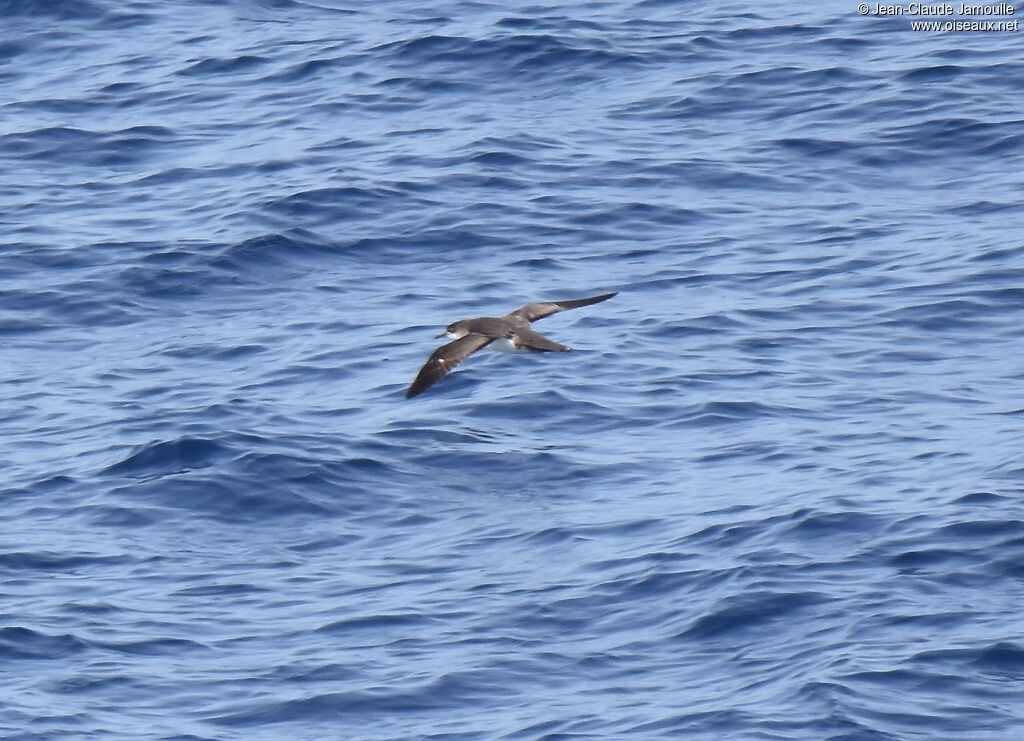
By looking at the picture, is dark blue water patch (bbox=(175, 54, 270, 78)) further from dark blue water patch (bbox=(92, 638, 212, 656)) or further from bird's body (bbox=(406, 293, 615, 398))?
dark blue water patch (bbox=(92, 638, 212, 656))

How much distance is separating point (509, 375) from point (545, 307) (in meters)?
0.93

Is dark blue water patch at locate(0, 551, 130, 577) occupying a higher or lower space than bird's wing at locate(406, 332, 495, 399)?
lower

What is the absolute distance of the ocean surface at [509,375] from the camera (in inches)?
390

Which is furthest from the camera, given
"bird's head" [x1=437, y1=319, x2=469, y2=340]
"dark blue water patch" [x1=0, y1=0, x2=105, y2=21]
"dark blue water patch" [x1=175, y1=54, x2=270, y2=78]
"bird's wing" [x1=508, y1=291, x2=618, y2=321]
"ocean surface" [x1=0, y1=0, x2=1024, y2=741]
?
"dark blue water patch" [x1=0, y1=0, x2=105, y2=21]

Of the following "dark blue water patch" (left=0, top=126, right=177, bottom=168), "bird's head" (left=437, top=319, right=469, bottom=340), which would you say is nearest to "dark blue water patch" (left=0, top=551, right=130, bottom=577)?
"bird's head" (left=437, top=319, right=469, bottom=340)

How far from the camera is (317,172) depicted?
18.3 metres

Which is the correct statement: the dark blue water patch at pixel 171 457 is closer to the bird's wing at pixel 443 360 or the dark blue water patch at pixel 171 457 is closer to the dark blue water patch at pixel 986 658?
the bird's wing at pixel 443 360

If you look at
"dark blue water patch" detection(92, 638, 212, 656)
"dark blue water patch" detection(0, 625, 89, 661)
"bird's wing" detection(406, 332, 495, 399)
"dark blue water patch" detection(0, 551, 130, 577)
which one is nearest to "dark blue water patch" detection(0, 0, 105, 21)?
"bird's wing" detection(406, 332, 495, 399)

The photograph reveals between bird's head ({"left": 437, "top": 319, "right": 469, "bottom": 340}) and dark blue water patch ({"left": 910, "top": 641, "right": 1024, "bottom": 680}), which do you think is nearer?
dark blue water patch ({"left": 910, "top": 641, "right": 1024, "bottom": 680})

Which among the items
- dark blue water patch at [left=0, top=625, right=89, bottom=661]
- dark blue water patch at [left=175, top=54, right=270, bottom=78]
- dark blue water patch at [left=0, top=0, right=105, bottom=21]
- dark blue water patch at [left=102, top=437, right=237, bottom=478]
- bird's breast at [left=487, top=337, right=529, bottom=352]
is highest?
dark blue water patch at [left=0, top=0, right=105, bottom=21]

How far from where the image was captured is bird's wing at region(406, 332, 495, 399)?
13.0 m

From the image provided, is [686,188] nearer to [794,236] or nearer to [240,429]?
[794,236]

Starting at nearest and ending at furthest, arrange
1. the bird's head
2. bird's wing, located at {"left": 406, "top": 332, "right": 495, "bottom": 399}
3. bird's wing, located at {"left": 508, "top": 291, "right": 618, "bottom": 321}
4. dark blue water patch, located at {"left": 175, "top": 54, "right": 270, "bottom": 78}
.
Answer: bird's wing, located at {"left": 406, "top": 332, "right": 495, "bottom": 399} < the bird's head < bird's wing, located at {"left": 508, "top": 291, "right": 618, "bottom": 321} < dark blue water patch, located at {"left": 175, "top": 54, "right": 270, "bottom": 78}

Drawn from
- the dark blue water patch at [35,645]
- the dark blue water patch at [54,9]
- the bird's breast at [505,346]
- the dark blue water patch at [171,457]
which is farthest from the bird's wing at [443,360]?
the dark blue water patch at [54,9]
